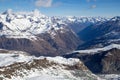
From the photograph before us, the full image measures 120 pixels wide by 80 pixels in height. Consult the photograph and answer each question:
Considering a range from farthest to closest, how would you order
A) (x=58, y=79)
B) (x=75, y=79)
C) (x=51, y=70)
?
(x=51, y=70) < (x=75, y=79) < (x=58, y=79)

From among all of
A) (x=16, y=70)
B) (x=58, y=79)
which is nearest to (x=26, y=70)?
(x=16, y=70)

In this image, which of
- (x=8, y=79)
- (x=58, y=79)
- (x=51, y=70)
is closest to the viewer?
(x=8, y=79)

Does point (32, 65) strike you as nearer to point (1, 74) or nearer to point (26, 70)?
point (26, 70)

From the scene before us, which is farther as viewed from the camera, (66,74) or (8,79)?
(66,74)

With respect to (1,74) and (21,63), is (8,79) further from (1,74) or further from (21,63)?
(21,63)

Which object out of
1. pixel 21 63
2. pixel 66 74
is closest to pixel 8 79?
pixel 21 63

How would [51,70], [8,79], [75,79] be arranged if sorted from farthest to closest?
[51,70] < [75,79] < [8,79]

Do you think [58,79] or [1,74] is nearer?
[1,74]

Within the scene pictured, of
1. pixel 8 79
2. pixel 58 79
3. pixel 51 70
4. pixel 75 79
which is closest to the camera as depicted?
pixel 8 79
